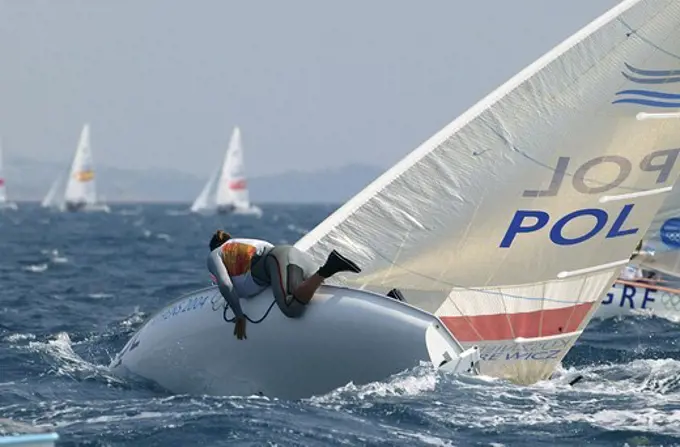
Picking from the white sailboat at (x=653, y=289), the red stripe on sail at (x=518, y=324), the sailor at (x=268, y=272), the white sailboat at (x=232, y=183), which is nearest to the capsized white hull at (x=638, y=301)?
the white sailboat at (x=653, y=289)

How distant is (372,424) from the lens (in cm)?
805

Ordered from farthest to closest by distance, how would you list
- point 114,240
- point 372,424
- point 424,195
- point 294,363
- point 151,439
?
point 114,240 → point 424,195 → point 294,363 → point 372,424 → point 151,439

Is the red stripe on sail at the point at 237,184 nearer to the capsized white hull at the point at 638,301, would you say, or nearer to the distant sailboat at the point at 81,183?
the distant sailboat at the point at 81,183

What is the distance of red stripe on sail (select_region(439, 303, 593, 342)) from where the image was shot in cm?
1035

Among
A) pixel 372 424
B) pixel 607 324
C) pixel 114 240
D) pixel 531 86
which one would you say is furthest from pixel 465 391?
pixel 114 240

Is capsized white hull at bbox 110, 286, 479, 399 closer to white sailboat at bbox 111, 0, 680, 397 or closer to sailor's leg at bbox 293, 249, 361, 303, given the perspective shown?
sailor's leg at bbox 293, 249, 361, 303

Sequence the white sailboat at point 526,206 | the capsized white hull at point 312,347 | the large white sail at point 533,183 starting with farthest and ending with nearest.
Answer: the large white sail at point 533,183, the white sailboat at point 526,206, the capsized white hull at point 312,347

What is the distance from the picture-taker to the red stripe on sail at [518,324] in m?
10.4

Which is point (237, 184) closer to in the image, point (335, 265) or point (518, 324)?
point (518, 324)

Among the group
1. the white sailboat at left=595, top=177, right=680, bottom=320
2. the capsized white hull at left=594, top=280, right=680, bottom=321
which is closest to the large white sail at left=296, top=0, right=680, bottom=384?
the white sailboat at left=595, top=177, right=680, bottom=320

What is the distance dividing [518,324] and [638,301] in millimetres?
8171

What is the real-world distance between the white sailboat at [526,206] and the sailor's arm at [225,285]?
48 cm

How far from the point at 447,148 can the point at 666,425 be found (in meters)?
2.92

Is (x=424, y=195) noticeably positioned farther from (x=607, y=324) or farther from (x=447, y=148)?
(x=607, y=324)
